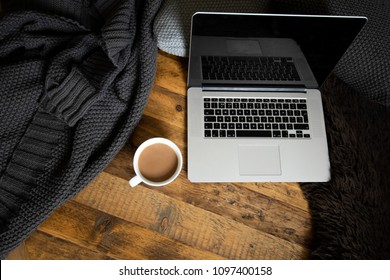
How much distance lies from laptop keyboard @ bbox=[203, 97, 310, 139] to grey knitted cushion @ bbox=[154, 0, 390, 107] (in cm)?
14

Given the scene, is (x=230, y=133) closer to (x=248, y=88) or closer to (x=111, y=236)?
(x=248, y=88)

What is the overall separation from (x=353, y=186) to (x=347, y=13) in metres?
0.36

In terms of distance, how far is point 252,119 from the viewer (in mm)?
715

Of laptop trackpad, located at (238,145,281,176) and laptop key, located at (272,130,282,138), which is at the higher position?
laptop key, located at (272,130,282,138)

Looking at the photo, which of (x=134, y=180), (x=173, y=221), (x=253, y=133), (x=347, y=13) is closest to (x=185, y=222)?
(x=173, y=221)

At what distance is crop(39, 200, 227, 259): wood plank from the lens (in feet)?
2.18

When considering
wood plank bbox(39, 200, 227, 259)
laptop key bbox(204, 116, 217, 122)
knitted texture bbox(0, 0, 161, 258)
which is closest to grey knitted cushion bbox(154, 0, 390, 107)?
knitted texture bbox(0, 0, 161, 258)

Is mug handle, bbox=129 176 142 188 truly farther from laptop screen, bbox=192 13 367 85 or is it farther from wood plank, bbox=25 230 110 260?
laptop screen, bbox=192 13 367 85

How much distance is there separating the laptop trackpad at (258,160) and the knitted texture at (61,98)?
0.24m

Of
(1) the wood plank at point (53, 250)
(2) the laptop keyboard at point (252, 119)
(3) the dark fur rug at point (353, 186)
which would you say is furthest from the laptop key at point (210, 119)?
(1) the wood plank at point (53, 250)

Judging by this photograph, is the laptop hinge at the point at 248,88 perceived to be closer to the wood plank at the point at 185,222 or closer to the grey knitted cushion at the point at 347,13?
the grey knitted cushion at the point at 347,13

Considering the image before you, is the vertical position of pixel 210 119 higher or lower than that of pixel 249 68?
lower

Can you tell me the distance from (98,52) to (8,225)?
1.31ft

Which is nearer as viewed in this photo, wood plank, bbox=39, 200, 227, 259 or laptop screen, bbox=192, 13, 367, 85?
laptop screen, bbox=192, 13, 367, 85
